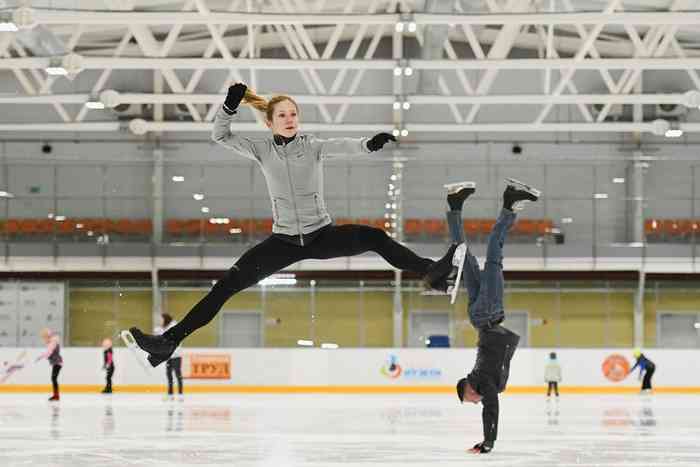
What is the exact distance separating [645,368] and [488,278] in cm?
2420

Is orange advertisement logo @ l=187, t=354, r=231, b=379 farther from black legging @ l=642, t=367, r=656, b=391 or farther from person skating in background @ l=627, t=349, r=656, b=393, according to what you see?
black legging @ l=642, t=367, r=656, b=391

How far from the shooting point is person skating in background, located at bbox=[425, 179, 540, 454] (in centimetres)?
988

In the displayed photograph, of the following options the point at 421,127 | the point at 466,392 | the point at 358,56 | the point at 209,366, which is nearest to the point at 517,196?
the point at 466,392

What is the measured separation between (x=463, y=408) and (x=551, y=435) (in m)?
7.89

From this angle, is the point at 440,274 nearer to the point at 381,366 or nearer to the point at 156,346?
the point at 156,346

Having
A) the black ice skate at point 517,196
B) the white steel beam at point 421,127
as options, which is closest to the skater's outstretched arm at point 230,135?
the black ice skate at point 517,196

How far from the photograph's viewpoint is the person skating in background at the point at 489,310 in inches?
389

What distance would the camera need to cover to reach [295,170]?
7.75m

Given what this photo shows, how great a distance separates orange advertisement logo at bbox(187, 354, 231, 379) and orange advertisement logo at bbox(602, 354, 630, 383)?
10.9 m

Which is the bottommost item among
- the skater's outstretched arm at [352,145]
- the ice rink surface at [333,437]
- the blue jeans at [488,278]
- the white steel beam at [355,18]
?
the ice rink surface at [333,437]

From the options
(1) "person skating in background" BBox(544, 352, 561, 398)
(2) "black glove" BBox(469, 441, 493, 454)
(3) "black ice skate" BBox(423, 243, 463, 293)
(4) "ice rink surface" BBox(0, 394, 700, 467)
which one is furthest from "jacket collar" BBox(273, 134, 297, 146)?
(1) "person skating in background" BBox(544, 352, 561, 398)

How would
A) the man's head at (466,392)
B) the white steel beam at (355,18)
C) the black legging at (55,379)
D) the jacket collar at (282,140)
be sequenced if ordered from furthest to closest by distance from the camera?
1. the black legging at (55,379)
2. the white steel beam at (355,18)
3. the man's head at (466,392)
4. the jacket collar at (282,140)

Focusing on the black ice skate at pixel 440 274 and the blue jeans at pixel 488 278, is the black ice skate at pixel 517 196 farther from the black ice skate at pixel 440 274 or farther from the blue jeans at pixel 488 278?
the black ice skate at pixel 440 274

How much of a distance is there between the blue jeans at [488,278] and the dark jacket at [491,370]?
5.5 inches
